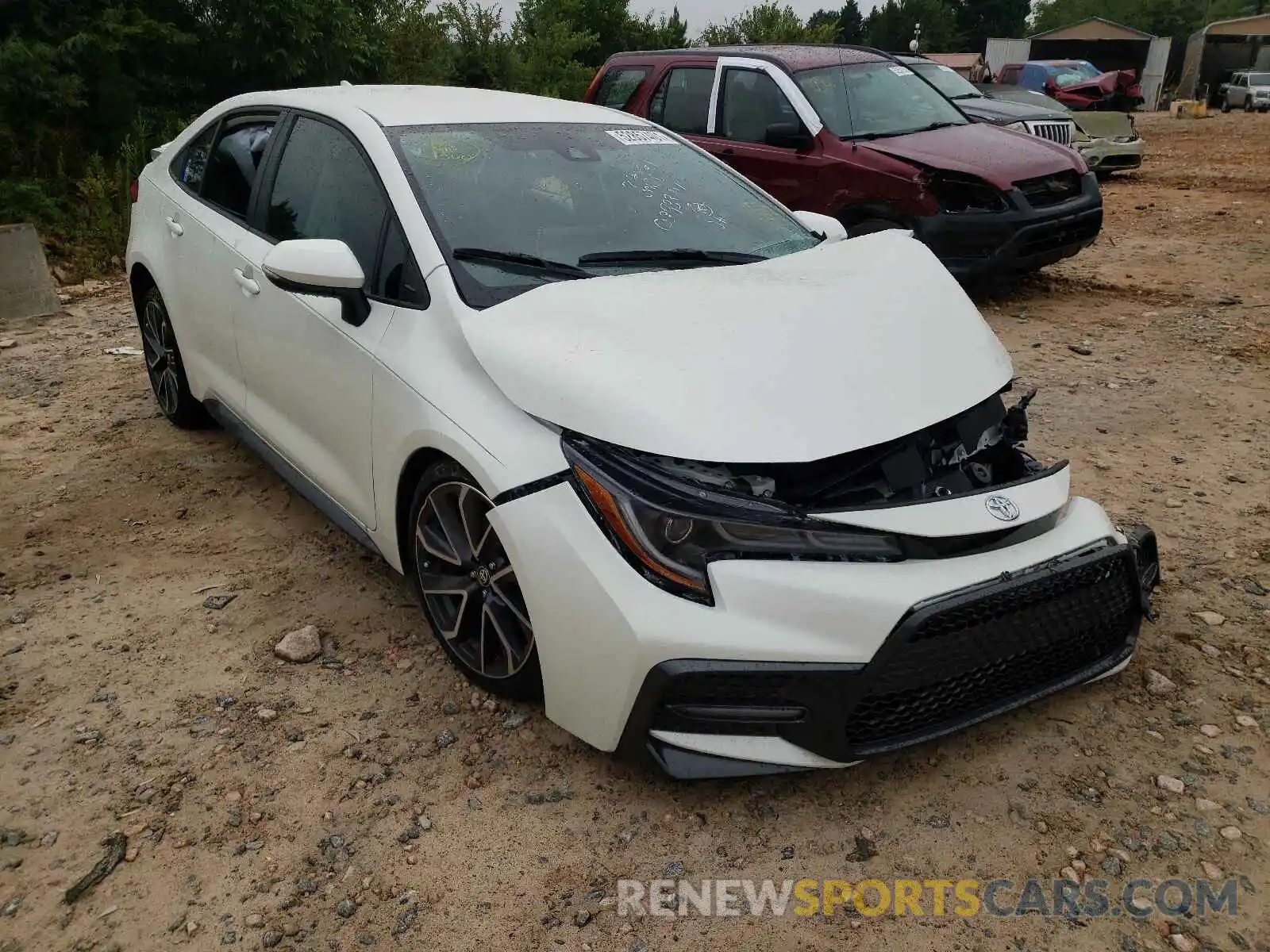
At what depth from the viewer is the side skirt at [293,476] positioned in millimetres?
3344

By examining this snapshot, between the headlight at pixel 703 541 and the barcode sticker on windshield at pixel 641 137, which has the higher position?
the barcode sticker on windshield at pixel 641 137

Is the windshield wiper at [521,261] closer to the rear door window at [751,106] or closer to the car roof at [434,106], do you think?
the car roof at [434,106]

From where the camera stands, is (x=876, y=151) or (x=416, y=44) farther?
(x=416, y=44)

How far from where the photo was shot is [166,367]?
191 inches

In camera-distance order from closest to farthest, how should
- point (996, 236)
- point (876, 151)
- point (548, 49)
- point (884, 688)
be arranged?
point (884, 688), point (996, 236), point (876, 151), point (548, 49)

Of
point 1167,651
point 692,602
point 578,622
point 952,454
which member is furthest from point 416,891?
point 1167,651

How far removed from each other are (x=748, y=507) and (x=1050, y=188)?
18.6ft

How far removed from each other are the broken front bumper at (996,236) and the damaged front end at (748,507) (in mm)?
4522

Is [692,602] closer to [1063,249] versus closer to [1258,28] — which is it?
[1063,249]

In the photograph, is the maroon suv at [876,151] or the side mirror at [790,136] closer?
the maroon suv at [876,151]

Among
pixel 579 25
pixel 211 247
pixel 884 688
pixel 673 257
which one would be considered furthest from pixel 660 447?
pixel 579 25

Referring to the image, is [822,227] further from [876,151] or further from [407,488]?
[876,151]

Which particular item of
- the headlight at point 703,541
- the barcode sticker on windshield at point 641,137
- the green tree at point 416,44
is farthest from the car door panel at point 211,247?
the green tree at point 416,44

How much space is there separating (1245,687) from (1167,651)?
8.9 inches
